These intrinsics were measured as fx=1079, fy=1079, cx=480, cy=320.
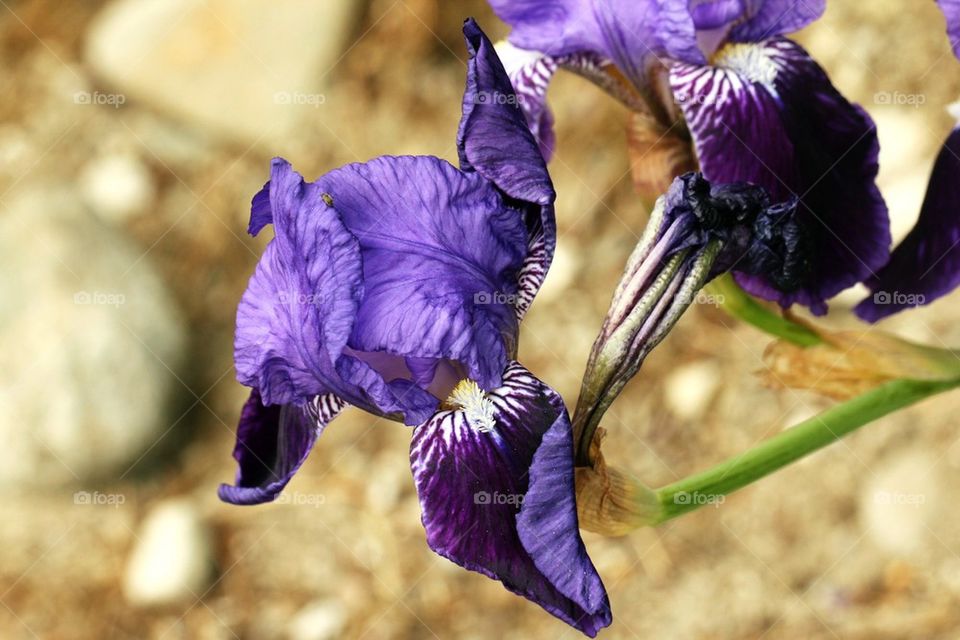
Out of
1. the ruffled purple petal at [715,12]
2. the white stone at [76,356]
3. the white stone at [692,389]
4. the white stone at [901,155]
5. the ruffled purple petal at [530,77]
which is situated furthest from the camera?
the white stone at [76,356]

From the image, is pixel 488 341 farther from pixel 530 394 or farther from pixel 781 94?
pixel 781 94

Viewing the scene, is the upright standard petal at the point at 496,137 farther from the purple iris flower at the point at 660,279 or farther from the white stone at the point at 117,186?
the white stone at the point at 117,186

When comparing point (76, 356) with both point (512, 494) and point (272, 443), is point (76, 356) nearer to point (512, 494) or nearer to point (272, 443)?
point (272, 443)

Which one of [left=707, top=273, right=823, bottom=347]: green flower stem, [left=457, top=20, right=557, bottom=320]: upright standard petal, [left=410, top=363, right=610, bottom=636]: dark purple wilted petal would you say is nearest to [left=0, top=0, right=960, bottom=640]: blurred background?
[left=707, top=273, right=823, bottom=347]: green flower stem

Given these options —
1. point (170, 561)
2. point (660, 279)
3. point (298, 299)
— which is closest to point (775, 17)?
point (660, 279)

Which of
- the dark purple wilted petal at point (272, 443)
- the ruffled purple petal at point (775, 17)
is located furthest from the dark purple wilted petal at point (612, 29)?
the dark purple wilted petal at point (272, 443)

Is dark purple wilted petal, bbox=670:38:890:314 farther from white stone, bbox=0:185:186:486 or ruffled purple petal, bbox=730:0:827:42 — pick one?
white stone, bbox=0:185:186:486

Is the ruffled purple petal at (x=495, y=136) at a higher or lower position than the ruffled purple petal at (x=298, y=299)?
higher
